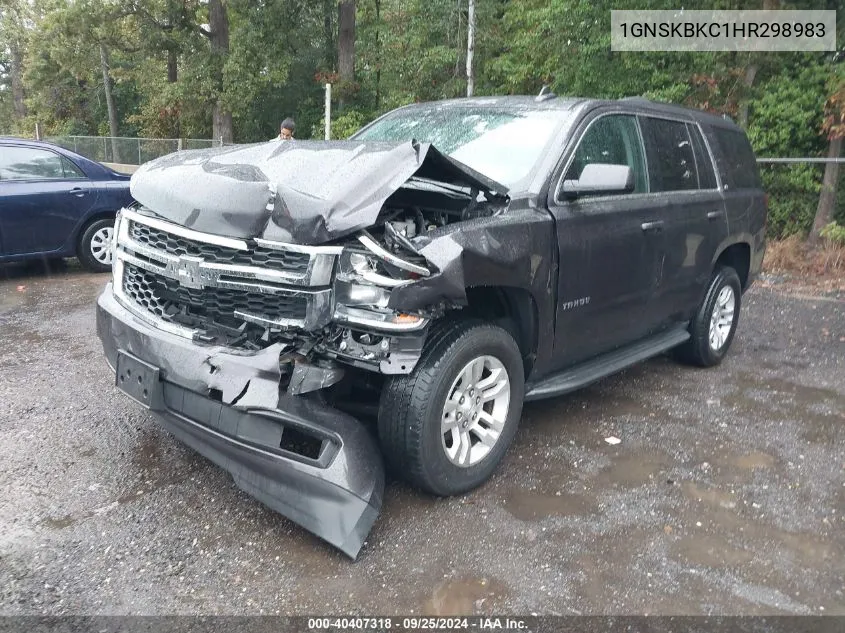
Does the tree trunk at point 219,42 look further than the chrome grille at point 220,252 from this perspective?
Yes

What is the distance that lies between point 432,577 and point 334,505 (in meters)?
0.48

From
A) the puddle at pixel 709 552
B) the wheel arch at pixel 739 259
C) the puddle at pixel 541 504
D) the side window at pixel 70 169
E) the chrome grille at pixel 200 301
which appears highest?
the side window at pixel 70 169

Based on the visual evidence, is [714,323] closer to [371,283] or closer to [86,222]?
[371,283]

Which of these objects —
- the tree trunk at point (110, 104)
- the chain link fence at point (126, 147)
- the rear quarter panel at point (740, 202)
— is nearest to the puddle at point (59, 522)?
the rear quarter panel at point (740, 202)

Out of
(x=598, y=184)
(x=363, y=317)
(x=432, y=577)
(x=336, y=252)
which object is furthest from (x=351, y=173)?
(x=432, y=577)

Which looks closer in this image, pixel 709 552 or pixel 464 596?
pixel 464 596

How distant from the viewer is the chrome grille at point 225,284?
9.29ft

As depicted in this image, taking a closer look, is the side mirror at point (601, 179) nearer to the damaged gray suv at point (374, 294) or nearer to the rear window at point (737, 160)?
the damaged gray suv at point (374, 294)

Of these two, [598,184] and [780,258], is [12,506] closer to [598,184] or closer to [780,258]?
[598,184]

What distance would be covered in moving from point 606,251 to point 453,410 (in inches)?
54.3

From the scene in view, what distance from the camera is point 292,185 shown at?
299 cm

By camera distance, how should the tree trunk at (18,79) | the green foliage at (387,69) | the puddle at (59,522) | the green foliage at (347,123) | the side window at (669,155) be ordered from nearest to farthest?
1. the puddle at (59,522)
2. the side window at (669,155)
3. the green foliage at (387,69)
4. the green foliage at (347,123)
5. the tree trunk at (18,79)

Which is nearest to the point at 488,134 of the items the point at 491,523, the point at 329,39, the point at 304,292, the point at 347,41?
the point at 304,292

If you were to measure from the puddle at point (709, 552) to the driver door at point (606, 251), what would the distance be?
1.17 m
